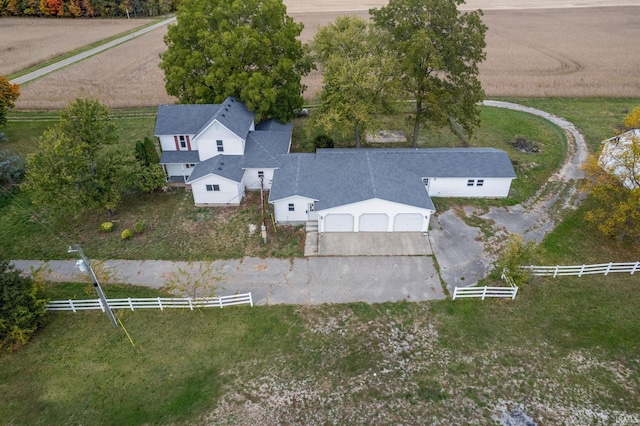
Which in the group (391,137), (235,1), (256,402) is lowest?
(256,402)

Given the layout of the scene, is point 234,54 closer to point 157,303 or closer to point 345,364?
point 157,303

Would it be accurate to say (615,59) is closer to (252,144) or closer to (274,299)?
(252,144)

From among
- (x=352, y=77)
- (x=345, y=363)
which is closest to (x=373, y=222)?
(x=345, y=363)

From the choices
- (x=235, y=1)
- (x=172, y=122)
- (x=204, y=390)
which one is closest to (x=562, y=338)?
(x=204, y=390)

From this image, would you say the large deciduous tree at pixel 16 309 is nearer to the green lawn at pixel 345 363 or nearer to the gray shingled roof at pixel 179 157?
the green lawn at pixel 345 363

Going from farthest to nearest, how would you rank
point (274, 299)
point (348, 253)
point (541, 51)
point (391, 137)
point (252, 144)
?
1. point (541, 51)
2. point (391, 137)
3. point (252, 144)
4. point (348, 253)
5. point (274, 299)

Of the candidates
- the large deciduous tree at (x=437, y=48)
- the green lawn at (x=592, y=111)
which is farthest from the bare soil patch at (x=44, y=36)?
the green lawn at (x=592, y=111)

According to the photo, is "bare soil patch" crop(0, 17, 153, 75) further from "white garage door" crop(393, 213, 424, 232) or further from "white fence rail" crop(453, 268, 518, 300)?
"white fence rail" crop(453, 268, 518, 300)
